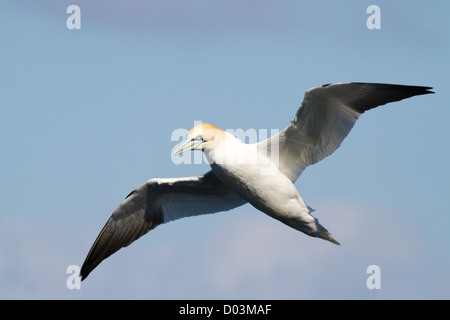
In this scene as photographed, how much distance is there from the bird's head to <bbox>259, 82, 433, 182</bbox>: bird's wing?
3.03 feet

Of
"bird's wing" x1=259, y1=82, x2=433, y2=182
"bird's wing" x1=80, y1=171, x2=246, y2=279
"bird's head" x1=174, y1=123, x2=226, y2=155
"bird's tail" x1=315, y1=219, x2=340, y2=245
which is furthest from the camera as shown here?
"bird's wing" x1=80, y1=171, x2=246, y2=279

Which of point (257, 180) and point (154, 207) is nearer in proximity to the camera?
point (257, 180)

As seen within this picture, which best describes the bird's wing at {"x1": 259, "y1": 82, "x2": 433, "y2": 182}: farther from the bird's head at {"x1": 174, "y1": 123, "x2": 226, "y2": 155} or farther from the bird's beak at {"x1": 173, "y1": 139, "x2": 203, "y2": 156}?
the bird's beak at {"x1": 173, "y1": 139, "x2": 203, "y2": 156}

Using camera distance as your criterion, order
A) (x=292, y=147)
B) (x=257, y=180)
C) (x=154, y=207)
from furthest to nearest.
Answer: (x=154, y=207)
(x=292, y=147)
(x=257, y=180)

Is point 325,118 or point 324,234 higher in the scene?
point 325,118

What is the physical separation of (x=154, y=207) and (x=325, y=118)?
466 cm

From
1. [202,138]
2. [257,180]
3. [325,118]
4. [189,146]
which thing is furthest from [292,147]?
[189,146]

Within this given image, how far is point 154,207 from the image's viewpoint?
675 inches

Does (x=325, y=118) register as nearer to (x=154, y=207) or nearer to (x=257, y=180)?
(x=257, y=180)

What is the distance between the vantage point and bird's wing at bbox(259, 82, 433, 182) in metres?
14.2

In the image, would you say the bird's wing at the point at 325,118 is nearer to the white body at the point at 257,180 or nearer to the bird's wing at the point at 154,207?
the white body at the point at 257,180

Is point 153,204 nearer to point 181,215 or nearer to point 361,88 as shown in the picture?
point 181,215

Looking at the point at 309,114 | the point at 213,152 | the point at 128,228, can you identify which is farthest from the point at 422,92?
the point at 128,228

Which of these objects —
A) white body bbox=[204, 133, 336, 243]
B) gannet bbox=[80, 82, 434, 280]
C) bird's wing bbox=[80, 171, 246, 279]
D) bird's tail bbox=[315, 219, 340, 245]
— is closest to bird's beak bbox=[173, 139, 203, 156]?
gannet bbox=[80, 82, 434, 280]
